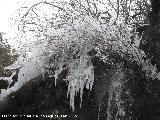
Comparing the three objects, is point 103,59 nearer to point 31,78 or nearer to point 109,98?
point 109,98

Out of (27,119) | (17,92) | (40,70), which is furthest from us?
(27,119)

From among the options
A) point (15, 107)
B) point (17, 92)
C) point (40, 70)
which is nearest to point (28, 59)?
point (40, 70)

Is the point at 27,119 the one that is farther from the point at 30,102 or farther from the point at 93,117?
the point at 93,117

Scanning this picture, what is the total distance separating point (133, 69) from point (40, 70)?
3.76 ft

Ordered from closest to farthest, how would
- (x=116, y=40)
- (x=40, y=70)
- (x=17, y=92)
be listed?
(x=116, y=40), (x=40, y=70), (x=17, y=92)

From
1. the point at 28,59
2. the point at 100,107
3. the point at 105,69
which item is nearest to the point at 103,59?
the point at 105,69

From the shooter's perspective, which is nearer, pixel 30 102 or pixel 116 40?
pixel 116 40

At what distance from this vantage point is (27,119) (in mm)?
4559

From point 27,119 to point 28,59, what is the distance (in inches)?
41.3

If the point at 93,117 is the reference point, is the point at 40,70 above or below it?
above

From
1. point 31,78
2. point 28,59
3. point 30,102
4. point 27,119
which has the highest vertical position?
point 28,59

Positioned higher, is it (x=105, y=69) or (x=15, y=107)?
(x=105, y=69)

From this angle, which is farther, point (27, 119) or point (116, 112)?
point (27, 119)

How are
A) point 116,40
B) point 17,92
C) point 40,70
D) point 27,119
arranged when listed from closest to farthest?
point 116,40
point 40,70
point 17,92
point 27,119
